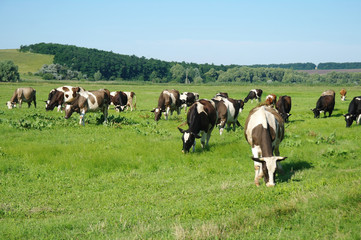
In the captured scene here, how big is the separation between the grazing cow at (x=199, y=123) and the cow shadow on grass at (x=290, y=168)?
153 inches

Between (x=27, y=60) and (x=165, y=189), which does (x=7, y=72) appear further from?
(x=165, y=189)

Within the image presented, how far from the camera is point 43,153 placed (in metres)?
13.7

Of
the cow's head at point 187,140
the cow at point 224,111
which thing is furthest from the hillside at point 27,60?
the cow's head at point 187,140

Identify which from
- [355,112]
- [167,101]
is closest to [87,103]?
[167,101]

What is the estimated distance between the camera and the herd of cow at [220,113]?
10.3m

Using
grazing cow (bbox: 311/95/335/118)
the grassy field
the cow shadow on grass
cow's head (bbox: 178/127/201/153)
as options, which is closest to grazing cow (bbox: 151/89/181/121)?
the grassy field

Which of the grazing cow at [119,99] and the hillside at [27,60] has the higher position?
the hillside at [27,60]

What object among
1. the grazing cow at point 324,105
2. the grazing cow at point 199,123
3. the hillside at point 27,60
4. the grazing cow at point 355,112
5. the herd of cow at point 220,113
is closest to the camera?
the herd of cow at point 220,113

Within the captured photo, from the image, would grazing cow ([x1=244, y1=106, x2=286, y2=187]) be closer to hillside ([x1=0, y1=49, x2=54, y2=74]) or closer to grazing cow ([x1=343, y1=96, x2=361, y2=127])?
grazing cow ([x1=343, y1=96, x2=361, y2=127])

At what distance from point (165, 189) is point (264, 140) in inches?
126

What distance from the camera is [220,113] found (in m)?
20.0

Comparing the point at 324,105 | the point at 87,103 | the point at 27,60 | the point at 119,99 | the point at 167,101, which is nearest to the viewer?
the point at 87,103

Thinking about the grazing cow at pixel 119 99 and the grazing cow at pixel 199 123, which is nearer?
the grazing cow at pixel 199 123

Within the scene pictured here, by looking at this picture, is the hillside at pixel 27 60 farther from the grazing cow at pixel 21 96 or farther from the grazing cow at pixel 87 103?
the grazing cow at pixel 87 103
